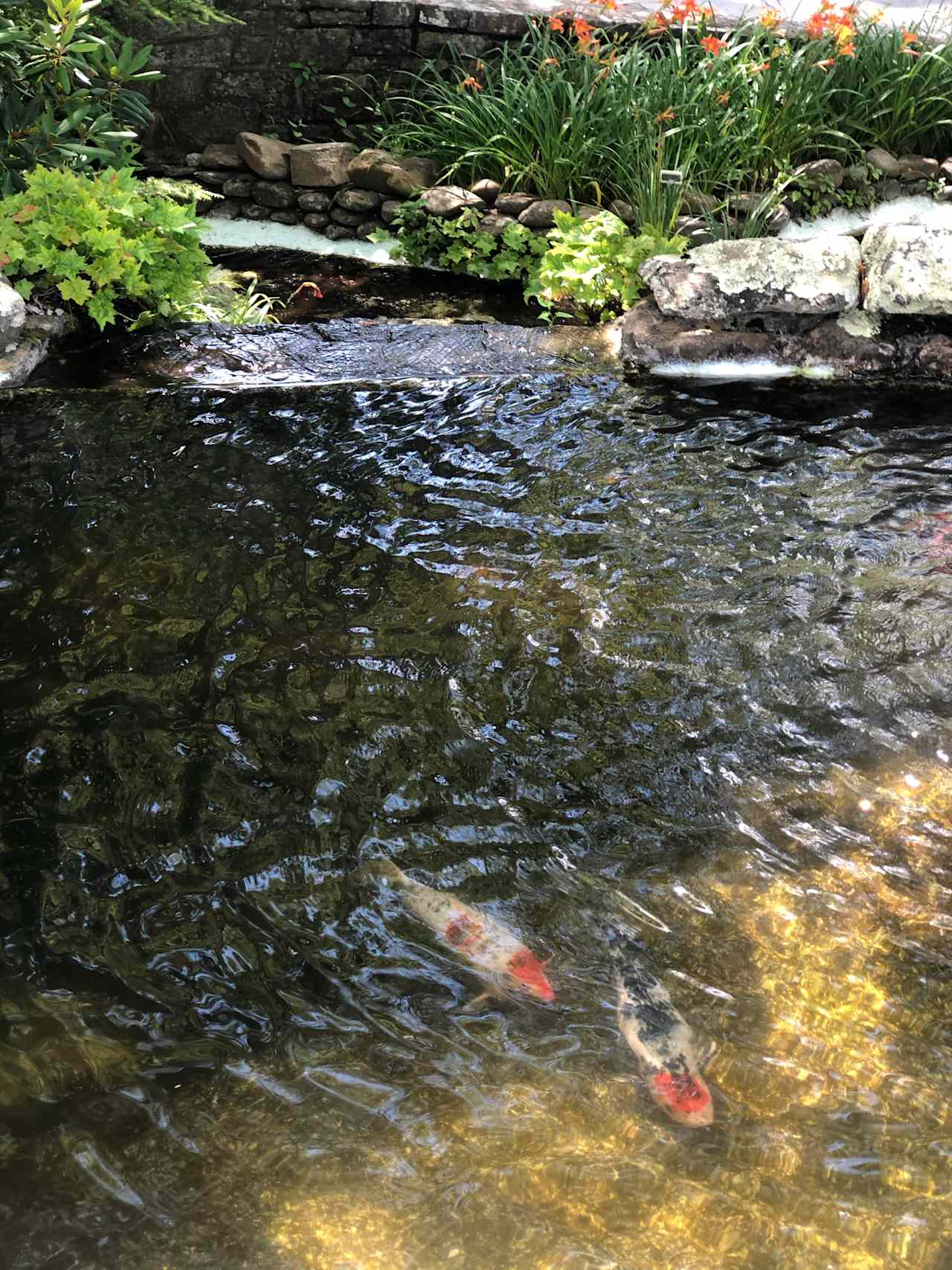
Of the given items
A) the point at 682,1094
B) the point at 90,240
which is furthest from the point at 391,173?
the point at 682,1094

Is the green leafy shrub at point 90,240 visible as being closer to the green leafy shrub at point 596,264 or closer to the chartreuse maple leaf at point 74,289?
the chartreuse maple leaf at point 74,289

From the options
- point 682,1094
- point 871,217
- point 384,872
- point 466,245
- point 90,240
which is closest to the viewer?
point 682,1094

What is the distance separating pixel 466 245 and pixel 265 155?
2041 millimetres

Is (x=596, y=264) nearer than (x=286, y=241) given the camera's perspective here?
Yes

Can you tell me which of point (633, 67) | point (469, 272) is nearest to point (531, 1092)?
point (469, 272)

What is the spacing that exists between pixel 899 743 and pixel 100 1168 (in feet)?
9.58

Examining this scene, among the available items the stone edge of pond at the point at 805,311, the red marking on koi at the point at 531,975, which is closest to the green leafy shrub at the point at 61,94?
the stone edge of pond at the point at 805,311

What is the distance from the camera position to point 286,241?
345 inches

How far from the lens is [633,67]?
817cm

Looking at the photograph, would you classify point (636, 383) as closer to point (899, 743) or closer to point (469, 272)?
point (469, 272)

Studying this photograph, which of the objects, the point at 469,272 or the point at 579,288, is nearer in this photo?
the point at 579,288

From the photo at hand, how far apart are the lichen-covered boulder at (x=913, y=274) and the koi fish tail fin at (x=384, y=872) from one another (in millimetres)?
5653

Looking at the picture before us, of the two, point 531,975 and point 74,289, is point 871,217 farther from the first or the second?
point 531,975

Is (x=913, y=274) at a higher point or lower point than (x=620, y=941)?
higher
